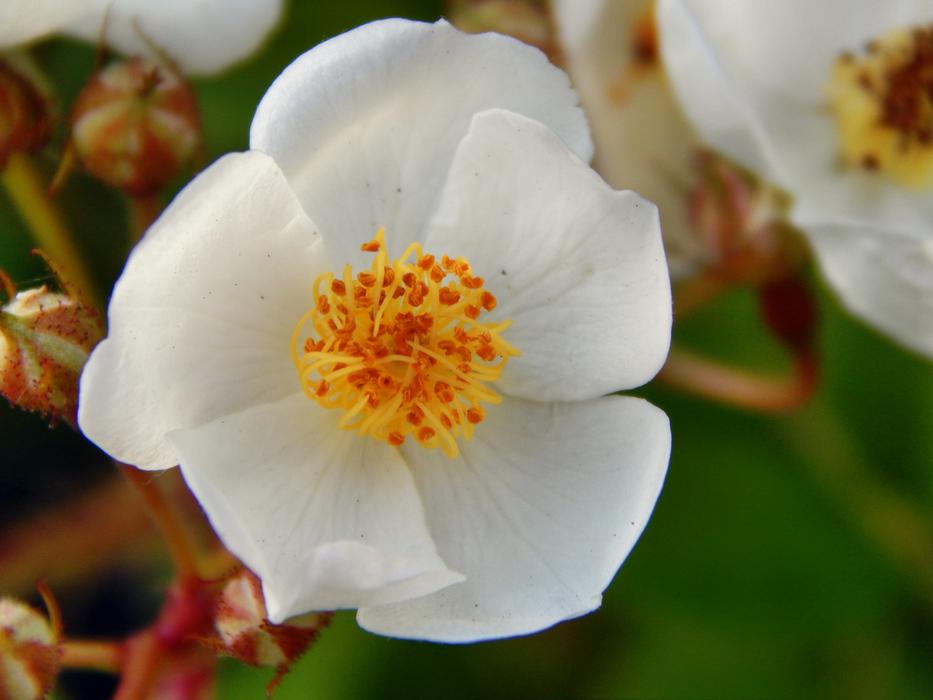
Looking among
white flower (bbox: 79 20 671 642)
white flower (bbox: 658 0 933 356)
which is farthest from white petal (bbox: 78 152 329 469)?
white flower (bbox: 658 0 933 356)

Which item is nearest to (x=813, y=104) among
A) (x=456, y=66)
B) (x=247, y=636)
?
(x=456, y=66)

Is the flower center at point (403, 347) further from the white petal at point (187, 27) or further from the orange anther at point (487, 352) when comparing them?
the white petal at point (187, 27)

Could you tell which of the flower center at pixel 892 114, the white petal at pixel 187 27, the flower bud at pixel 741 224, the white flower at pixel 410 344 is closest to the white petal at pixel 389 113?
the white flower at pixel 410 344

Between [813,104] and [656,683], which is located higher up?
[813,104]

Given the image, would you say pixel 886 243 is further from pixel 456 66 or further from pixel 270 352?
pixel 270 352

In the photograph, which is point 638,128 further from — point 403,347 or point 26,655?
point 26,655
